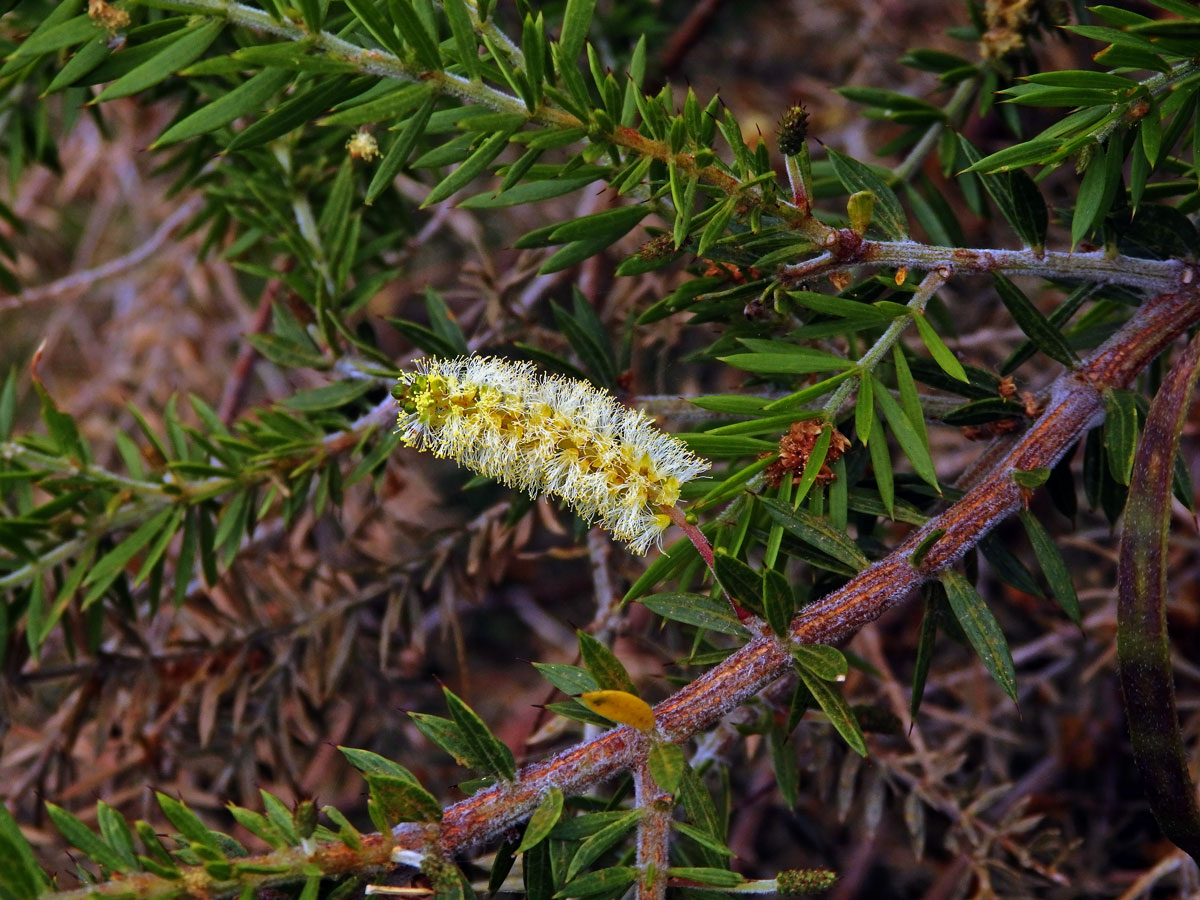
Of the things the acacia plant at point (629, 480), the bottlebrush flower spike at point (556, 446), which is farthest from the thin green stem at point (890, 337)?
the bottlebrush flower spike at point (556, 446)

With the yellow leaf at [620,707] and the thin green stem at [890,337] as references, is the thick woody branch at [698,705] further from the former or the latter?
the thin green stem at [890,337]

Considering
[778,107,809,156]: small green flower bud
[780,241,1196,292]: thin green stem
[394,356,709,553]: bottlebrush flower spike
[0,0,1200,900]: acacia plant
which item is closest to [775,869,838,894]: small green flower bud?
[0,0,1200,900]: acacia plant

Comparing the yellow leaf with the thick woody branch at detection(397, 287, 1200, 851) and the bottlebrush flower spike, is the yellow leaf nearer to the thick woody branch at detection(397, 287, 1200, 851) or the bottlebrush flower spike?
the thick woody branch at detection(397, 287, 1200, 851)

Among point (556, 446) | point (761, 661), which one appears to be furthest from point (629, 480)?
point (761, 661)

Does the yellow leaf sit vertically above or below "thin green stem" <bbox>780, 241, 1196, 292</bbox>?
below

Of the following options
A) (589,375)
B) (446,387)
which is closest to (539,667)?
(446,387)

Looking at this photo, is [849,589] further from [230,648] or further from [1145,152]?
[230,648]

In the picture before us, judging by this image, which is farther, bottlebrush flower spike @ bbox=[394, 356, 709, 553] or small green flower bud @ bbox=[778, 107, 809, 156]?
bottlebrush flower spike @ bbox=[394, 356, 709, 553]

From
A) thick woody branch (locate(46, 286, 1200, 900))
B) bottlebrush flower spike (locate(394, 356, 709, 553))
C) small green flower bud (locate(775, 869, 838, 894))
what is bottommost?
small green flower bud (locate(775, 869, 838, 894))
